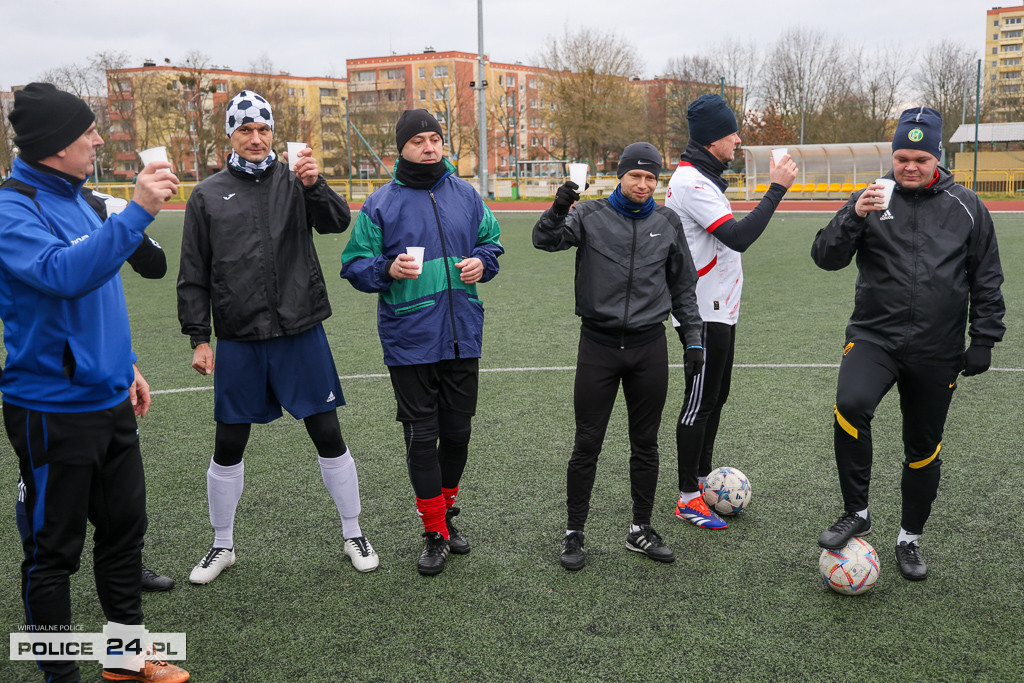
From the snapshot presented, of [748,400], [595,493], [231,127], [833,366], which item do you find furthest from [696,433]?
[833,366]

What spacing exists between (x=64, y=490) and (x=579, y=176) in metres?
2.37

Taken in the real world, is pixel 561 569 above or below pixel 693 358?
below

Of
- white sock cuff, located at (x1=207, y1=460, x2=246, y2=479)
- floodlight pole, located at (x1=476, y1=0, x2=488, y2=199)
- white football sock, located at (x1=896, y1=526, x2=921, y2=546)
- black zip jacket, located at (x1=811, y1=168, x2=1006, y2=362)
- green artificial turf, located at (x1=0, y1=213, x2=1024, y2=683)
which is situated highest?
floodlight pole, located at (x1=476, y1=0, x2=488, y2=199)

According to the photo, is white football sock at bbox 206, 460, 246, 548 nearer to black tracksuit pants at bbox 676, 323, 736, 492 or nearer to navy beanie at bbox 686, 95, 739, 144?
black tracksuit pants at bbox 676, 323, 736, 492

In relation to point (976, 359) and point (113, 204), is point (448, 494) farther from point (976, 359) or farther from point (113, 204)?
point (976, 359)

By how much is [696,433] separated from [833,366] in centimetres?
366

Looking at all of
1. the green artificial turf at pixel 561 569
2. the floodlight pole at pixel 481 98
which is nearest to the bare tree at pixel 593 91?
the floodlight pole at pixel 481 98

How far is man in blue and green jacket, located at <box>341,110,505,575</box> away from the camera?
385 centimetres

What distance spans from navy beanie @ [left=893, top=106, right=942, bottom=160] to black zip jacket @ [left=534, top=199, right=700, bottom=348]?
1041 mm

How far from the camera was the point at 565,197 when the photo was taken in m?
3.71

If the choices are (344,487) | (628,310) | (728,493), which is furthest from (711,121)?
(344,487)

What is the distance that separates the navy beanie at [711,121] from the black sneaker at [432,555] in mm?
2439

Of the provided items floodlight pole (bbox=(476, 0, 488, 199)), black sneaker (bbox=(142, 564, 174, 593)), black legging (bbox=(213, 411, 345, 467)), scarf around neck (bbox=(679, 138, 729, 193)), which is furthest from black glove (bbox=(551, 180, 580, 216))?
floodlight pole (bbox=(476, 0, 488, 199))

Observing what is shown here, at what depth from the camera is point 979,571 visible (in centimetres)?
381
